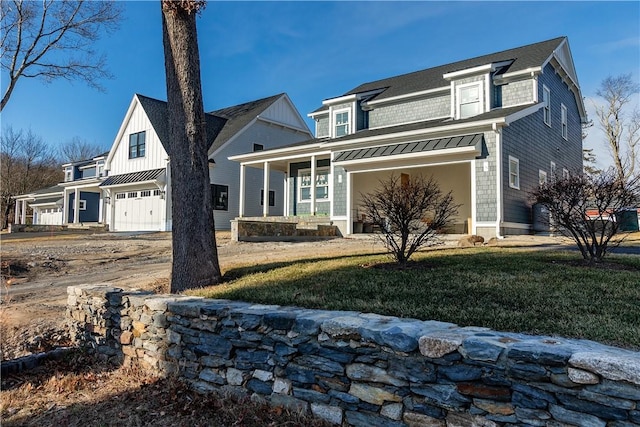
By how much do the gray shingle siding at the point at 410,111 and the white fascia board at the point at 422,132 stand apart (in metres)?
2.87

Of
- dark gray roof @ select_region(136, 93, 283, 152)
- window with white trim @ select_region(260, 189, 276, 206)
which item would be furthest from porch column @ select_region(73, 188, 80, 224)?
window with white trim @ select_region(260, 189, 276, 206)

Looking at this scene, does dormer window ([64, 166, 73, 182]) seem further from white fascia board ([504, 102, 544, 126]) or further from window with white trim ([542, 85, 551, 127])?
window with white trim ([542, 85, 551, 127])

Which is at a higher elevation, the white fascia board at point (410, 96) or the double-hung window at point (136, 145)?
the white fascia board at point (410, 96)

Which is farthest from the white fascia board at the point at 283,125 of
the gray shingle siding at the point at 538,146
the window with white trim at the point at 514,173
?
the window with white trim at the point at 514,173

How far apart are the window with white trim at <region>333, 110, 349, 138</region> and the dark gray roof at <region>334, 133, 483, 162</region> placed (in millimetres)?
2580

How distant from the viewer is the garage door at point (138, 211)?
19.3 meters

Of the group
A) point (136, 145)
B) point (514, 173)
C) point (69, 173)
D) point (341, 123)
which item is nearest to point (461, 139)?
point (514, 173)

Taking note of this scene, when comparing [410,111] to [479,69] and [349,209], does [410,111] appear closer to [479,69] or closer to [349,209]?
[479,69]

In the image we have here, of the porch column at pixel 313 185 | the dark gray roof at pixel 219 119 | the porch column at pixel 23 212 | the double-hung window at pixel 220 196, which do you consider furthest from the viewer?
the porch column at pixel 23 212

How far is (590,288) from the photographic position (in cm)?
393

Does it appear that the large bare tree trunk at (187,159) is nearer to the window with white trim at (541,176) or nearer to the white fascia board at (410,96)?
the white fascia board at (410,96)

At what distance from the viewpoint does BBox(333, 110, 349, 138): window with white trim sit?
16734 mm

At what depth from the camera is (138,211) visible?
20078 millimetres

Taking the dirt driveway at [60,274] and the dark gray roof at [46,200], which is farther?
the dark gray roof at [46,200]
